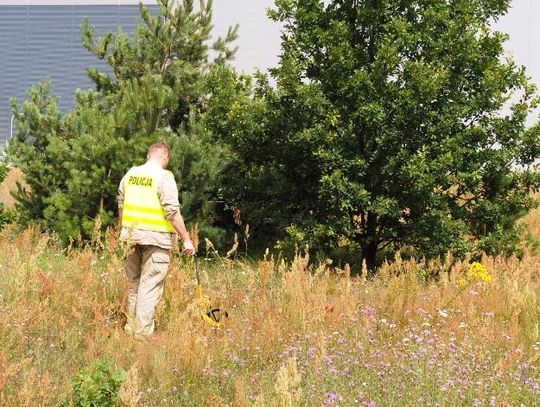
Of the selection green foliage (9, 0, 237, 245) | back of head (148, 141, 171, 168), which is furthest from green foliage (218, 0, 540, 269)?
back of head (148, 141, 171, 168)

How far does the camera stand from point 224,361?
4.95m

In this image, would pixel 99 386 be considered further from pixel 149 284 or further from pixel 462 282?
pixel 462 282

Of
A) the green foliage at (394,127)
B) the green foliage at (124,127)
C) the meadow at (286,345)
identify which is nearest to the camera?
the meadow at (286,345)

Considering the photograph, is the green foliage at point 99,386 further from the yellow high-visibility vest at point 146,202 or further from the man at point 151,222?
the yellow high-visibility vest at point 146,202

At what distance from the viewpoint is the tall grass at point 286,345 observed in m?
4.37

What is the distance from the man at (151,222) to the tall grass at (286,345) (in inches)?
10.3

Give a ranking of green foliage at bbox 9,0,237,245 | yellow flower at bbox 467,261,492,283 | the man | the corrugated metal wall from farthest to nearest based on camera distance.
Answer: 1. the corrugated metal wall
2. green foliage at bbox 9,0,237,245
3. yellow flower at bbox 467,261,492,283
4. the man

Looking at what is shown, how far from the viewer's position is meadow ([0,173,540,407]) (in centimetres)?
436

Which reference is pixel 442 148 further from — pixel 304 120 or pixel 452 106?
pixel 304 120

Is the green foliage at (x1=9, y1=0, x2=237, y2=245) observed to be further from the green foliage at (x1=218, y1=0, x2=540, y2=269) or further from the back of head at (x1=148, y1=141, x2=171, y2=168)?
the back of head at (x1=148, y1=141, x2=171, y2=168)

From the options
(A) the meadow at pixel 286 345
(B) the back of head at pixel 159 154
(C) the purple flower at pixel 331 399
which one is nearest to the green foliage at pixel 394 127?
(A) the meadow at pixel 286 345

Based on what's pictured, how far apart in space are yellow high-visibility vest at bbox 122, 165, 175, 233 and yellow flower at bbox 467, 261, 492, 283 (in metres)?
3.27

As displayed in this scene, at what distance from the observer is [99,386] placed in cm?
403

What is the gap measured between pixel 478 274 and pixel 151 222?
3518mm
